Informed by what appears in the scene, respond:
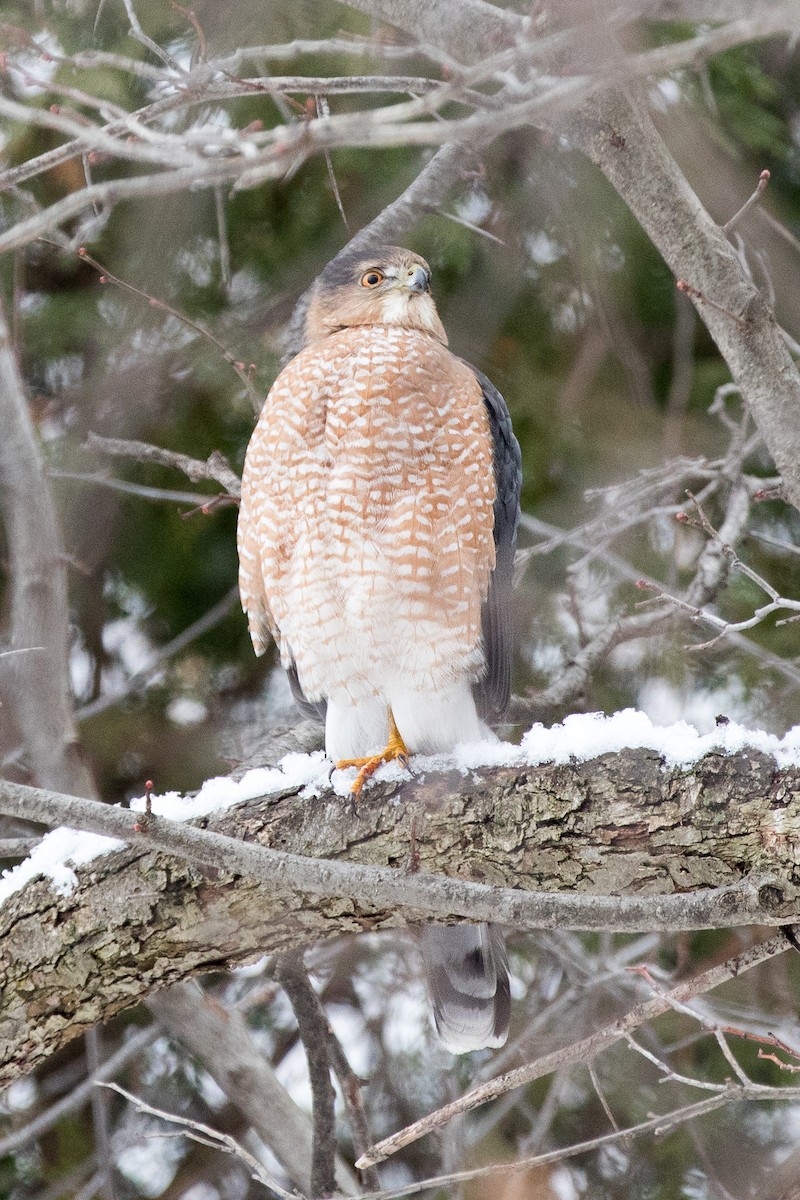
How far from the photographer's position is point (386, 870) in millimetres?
2475

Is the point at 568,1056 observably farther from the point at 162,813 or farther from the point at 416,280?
the point at 416,280

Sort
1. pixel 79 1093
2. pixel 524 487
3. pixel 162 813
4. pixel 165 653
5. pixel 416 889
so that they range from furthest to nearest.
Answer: pixel 524 487 < pixel 165 653 < pixel 79 1093 < pixel 162 813 < pixel 416 889

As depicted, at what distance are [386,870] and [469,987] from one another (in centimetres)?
130

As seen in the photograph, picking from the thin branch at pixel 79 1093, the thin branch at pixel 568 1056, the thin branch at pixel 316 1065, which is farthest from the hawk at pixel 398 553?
the thin branch at pixel 79 1093

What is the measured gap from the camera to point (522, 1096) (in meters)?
4.55

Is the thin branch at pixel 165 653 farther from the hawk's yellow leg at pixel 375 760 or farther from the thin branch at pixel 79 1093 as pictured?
the hawk's yellow leg at pixel 375 760

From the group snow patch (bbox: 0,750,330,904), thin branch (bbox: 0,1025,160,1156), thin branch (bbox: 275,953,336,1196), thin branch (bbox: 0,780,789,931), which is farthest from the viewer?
thin branch (bbox: 0,1025,160,1156)

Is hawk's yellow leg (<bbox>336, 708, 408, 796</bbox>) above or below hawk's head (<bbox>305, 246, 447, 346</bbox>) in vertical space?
below

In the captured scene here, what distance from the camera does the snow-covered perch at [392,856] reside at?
2570 mm

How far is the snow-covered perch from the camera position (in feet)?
8.43

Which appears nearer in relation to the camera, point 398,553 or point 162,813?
point 162,813

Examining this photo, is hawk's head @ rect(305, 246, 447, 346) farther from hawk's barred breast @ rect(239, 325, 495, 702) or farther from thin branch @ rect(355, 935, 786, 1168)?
thin branch @ rect(355, 935, 786, 1168)

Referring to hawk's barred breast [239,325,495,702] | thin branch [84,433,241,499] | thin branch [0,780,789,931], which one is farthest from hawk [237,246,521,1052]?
thin branch [0,780,789,931]

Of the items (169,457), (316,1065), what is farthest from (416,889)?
(169,457)
